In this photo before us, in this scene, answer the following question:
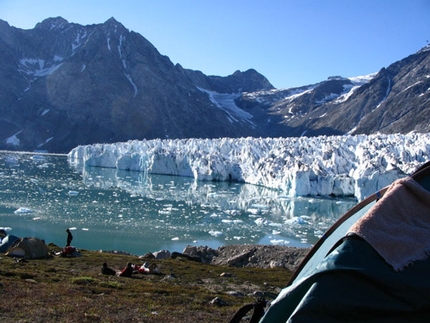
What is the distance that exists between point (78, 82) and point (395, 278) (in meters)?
143

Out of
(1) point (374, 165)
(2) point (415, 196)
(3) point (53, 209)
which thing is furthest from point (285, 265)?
(1) point (374, 165)

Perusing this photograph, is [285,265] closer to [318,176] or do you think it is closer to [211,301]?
[211,301]

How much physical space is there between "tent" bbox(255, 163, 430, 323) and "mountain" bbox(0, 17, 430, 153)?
117 meters

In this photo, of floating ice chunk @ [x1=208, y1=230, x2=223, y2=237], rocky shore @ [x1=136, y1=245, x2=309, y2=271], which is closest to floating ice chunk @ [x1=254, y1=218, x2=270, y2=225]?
floating ice chunk @ [x1=208, y1=230, x2=223, y2=237]

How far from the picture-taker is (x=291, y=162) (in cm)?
4922

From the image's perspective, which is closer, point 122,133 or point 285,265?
point 285,265

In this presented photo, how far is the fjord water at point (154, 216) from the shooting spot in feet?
70.6

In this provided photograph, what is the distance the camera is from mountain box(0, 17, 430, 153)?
4966 inches

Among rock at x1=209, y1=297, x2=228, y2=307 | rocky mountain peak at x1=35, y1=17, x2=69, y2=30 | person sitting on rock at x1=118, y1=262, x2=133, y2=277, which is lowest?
person sitting on rock at x1=118, y1=262, x2=133, y2=277

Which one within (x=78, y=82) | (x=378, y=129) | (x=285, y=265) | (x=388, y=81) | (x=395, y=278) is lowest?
(x=285, y=265)

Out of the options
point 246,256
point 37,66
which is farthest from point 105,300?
point 37,66

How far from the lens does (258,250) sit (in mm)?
18094

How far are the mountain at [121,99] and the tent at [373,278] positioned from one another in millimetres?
116834

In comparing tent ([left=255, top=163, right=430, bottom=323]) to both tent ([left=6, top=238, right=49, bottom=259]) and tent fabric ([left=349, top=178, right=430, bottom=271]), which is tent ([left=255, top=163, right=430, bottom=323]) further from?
tent ([left=6, top=238, right=49, bottom=259])
